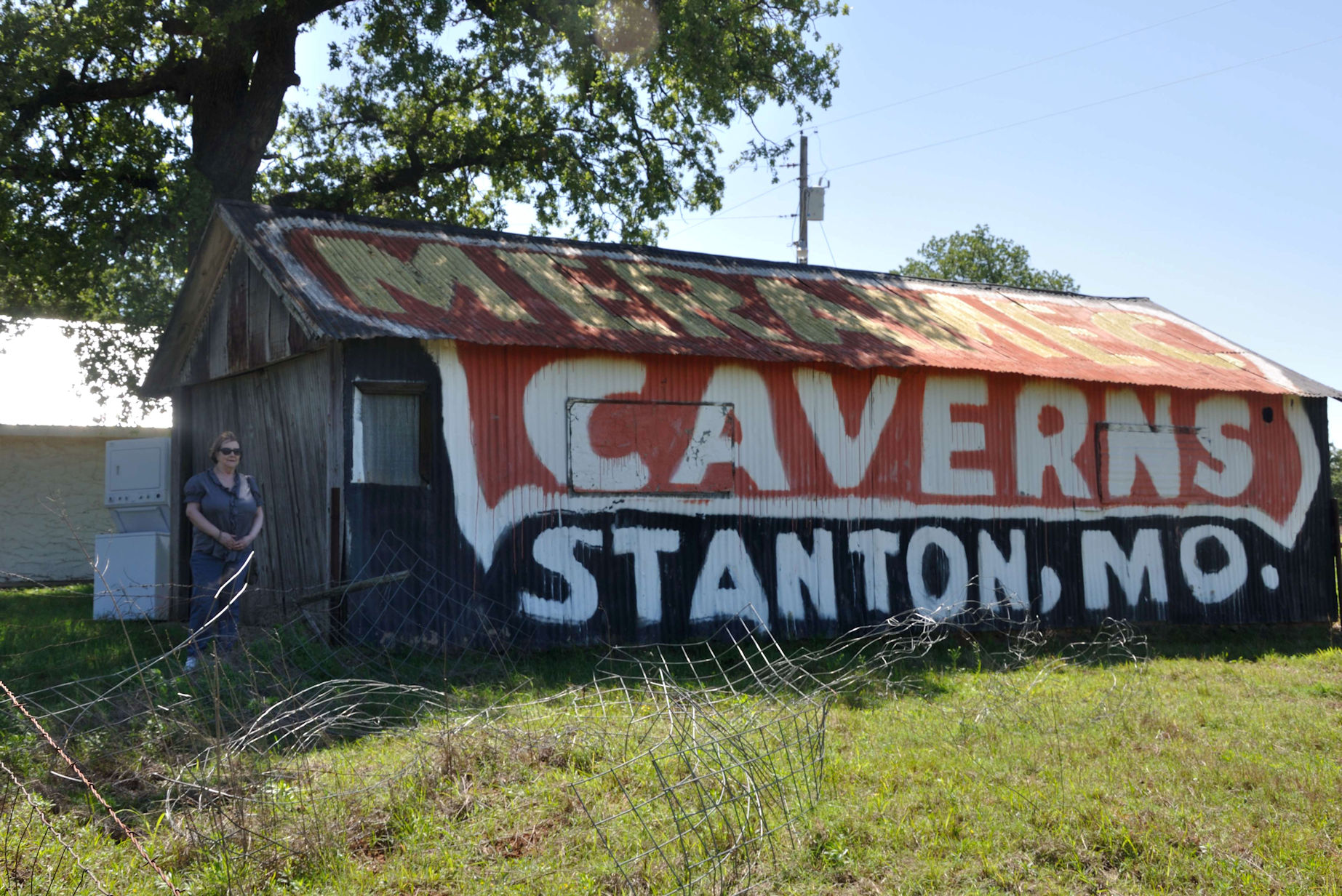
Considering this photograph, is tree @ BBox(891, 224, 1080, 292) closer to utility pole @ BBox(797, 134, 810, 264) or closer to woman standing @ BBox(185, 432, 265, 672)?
utility pole @ BBox(797, 134, 810, 264)

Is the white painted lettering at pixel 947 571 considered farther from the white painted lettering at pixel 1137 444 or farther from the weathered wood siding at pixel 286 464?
the weathered wood siding at pixel 286 464

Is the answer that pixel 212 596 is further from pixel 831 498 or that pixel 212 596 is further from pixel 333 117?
pixel 333 117

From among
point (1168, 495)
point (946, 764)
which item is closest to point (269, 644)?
point (946, 764)

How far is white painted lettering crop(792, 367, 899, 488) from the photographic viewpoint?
39.6ft

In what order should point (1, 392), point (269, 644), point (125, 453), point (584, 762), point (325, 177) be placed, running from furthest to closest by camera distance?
1. point (325, 177)
2. point (1, 392)
3. point (125, 453)
4. point (269, 644)
5. point (584, 762)

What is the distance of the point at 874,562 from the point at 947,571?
938mm

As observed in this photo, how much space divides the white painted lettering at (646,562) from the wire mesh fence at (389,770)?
6.13 ft

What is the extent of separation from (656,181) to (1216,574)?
11.2 meters

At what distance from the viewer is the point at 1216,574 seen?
14266mm

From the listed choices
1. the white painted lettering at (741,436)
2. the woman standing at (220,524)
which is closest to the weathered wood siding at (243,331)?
the woman standing at (220,524)

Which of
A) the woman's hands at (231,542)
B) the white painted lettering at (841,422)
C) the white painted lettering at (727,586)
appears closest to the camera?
the woman's hands at (231,542)

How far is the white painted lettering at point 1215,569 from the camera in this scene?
1407 centimetres

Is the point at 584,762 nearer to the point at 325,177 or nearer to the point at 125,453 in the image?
the point at 125,453


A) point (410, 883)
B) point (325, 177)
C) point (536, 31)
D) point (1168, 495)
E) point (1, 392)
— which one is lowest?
point (410, 883)
